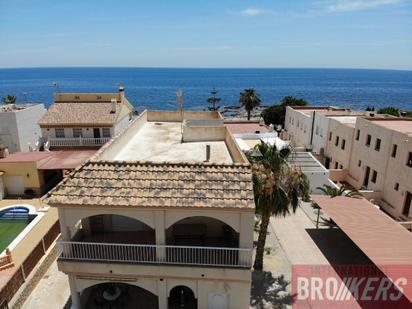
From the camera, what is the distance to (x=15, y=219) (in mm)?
25891

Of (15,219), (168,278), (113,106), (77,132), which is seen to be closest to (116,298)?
(168,278)

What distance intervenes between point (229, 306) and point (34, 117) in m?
37.8

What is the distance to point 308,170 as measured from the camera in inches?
1245

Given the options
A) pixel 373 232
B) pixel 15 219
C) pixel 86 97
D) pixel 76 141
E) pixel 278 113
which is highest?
pixel 86 97

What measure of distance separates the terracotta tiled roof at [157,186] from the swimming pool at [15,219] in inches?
472

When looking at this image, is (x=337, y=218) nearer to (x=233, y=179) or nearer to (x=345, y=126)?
(x=233, y=179)

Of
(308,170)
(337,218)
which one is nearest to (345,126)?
(308,170)

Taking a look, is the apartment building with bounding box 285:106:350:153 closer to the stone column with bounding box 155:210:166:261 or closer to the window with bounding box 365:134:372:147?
the window with bounding box 365:134:372:147

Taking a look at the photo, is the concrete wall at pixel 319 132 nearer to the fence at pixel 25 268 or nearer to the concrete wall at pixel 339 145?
the concrete wall at pixel 339 145

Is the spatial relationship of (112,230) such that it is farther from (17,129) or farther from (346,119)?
(346,119)

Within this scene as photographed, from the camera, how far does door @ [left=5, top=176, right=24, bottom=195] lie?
29.8 metres

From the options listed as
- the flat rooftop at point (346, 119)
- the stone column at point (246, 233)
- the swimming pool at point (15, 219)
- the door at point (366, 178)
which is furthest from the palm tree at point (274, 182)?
the flat rooftop at point (346, 119)

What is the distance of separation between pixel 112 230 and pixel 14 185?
720 inches

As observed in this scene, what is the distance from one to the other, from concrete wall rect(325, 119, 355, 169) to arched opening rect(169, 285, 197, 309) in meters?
25.7
